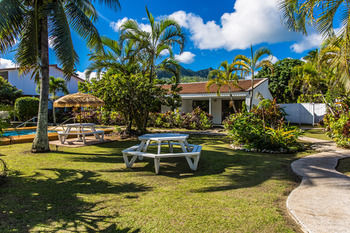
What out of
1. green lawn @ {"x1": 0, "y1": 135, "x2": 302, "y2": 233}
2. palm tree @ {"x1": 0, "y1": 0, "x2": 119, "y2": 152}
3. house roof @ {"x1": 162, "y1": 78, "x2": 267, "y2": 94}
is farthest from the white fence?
palm tree @ {"x1": 0, "y1": 0, "x2": 119, "y2": 152}

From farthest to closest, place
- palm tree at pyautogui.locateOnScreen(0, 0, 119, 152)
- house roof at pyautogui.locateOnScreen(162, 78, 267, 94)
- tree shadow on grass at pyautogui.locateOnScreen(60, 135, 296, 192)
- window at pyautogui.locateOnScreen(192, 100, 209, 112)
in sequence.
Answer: window at pyautogui.locateOnScreen(192, 100, 209, 112)
house roof at pyautogui.locateOnScreen(162, 78, 267, 94)
palm tree at pyautogui.locateOnScreen(0, 0, 119, 152)
tree shadow on grass at pyautogui.locateOnScreen(60, 135, 296, 192)

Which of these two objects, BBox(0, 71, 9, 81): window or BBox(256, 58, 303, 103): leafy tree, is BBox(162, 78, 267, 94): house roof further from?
BBox(0, 71, 9, 81): window

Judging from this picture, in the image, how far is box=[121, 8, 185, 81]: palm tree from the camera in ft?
42.7

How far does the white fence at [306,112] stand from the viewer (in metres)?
21.5

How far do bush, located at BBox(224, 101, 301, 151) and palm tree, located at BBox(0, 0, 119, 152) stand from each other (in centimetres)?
680

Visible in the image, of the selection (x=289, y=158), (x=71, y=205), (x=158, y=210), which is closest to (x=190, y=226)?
(x=158, y=210)

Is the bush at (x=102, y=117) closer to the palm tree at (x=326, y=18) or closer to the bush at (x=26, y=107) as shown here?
the bush at (x=26, y=107)

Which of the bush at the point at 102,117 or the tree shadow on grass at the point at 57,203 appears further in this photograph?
the bush at the point at 102,117

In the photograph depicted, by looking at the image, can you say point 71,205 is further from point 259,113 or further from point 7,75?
point 7,75

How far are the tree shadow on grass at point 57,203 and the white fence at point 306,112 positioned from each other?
2108cm


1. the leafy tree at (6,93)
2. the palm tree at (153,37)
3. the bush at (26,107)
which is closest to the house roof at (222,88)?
the palm tree at (153,37)

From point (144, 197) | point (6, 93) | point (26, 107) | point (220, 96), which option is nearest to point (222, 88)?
point (220, 96)

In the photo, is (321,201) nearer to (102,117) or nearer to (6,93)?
(102,117)

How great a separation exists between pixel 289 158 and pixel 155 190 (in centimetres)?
514
